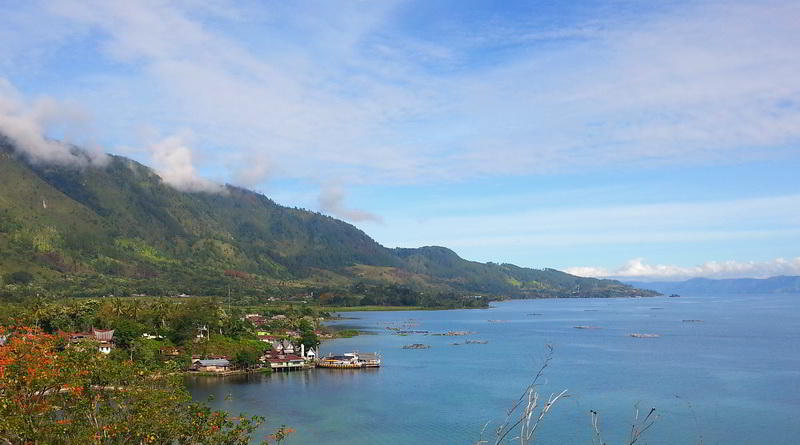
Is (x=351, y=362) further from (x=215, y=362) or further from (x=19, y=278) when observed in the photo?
(x=19, y=278)

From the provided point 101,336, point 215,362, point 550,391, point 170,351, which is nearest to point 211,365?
point 215,362

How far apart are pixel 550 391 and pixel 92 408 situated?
4978 cm

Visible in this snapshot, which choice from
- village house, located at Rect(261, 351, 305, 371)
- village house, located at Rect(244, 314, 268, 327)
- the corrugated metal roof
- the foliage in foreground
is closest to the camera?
the foliage in foreground

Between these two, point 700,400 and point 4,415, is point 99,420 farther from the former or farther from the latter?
point 700,400

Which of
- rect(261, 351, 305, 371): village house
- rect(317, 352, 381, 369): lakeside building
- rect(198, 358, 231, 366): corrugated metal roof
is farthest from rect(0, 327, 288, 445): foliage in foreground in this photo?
rect(317, 352, 381, 369): lakeside building

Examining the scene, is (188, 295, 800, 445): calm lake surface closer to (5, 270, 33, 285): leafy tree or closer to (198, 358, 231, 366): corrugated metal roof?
(198, 358, 231, 366): corrugated metal roof

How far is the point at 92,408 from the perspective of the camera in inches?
818

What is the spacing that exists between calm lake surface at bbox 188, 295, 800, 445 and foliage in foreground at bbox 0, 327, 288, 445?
5.08 m

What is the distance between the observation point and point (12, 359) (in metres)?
25.1

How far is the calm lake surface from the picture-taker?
47562 mm

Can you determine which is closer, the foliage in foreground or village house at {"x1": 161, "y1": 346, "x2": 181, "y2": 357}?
the foliage in foreground

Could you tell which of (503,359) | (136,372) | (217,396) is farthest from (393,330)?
(136,372)

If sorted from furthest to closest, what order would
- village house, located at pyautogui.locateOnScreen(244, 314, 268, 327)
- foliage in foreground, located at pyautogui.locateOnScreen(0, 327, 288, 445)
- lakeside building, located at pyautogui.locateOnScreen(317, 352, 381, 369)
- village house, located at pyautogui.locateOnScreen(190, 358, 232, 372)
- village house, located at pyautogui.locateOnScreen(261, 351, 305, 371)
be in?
village house, located at pyautogui.locateOnScreen(244, 314, 268, 327), lakeside building, located at pyautogui.locateOnScreen(317, 352, 381, 369), village house, located at pyautogui.locateOnScreen(261, 351, 305, 371), village house, located at pyautogui.locateOnScreen(190, 358, 232, 372), foliage in foreground, located at pyautogui.locateOnScreen(0, 327, 288, 445)

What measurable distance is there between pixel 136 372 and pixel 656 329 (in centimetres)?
12692
